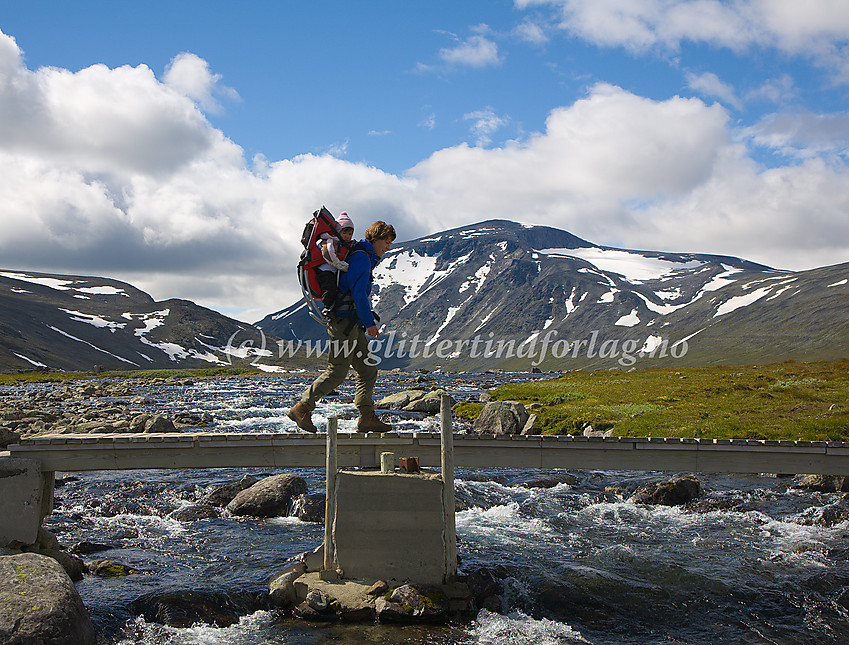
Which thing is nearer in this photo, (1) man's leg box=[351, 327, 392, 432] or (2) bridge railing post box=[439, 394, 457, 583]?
(1) man's leg box=[351, 327, 392, 432]

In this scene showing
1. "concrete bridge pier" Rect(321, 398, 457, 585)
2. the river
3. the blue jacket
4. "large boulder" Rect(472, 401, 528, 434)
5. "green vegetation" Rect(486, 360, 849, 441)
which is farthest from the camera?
"large boulder" Rect(472, 401, 528, 434)

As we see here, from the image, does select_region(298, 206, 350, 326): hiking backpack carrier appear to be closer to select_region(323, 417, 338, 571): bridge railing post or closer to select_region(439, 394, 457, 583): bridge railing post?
select_region(323, 417, 338, 571): bridge railing post

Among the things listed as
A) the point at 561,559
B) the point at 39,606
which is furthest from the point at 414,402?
the point at 39,606

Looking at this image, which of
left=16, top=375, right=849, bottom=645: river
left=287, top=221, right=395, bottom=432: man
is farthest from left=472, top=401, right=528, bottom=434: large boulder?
left=287, top=221, right=395, bottom=432: man

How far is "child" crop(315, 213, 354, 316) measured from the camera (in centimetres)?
1196

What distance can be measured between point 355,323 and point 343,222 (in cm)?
199

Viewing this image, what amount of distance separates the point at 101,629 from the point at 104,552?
5.23 meters

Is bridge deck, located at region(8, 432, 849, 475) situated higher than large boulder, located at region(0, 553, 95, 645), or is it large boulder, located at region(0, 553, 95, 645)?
bridge deck, located at region(8, 432, 849, 475)

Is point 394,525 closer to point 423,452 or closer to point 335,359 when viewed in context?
point 423,452

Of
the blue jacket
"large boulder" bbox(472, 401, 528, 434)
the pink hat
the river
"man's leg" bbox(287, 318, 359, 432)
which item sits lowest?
the river

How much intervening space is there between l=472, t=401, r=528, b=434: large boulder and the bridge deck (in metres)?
20.3

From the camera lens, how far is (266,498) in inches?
821

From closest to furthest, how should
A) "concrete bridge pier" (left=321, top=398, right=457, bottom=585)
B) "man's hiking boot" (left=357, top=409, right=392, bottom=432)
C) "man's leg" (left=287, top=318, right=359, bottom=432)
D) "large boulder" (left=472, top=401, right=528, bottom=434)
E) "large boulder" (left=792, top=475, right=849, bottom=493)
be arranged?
"man's leg" (left=287, top=318, right=359, bottom=432), "concrete bridge pier" (left=321, top=398, right=457, bottom=585), "man's hiking boot" (left=357, top=409, right=392, bottom=432), "large boulder" (left=792, top=475, right=849, bottom=493), "large boulder" (left=472, top=401, right=528, bottom=434)

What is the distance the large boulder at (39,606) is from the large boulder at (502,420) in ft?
87.0
